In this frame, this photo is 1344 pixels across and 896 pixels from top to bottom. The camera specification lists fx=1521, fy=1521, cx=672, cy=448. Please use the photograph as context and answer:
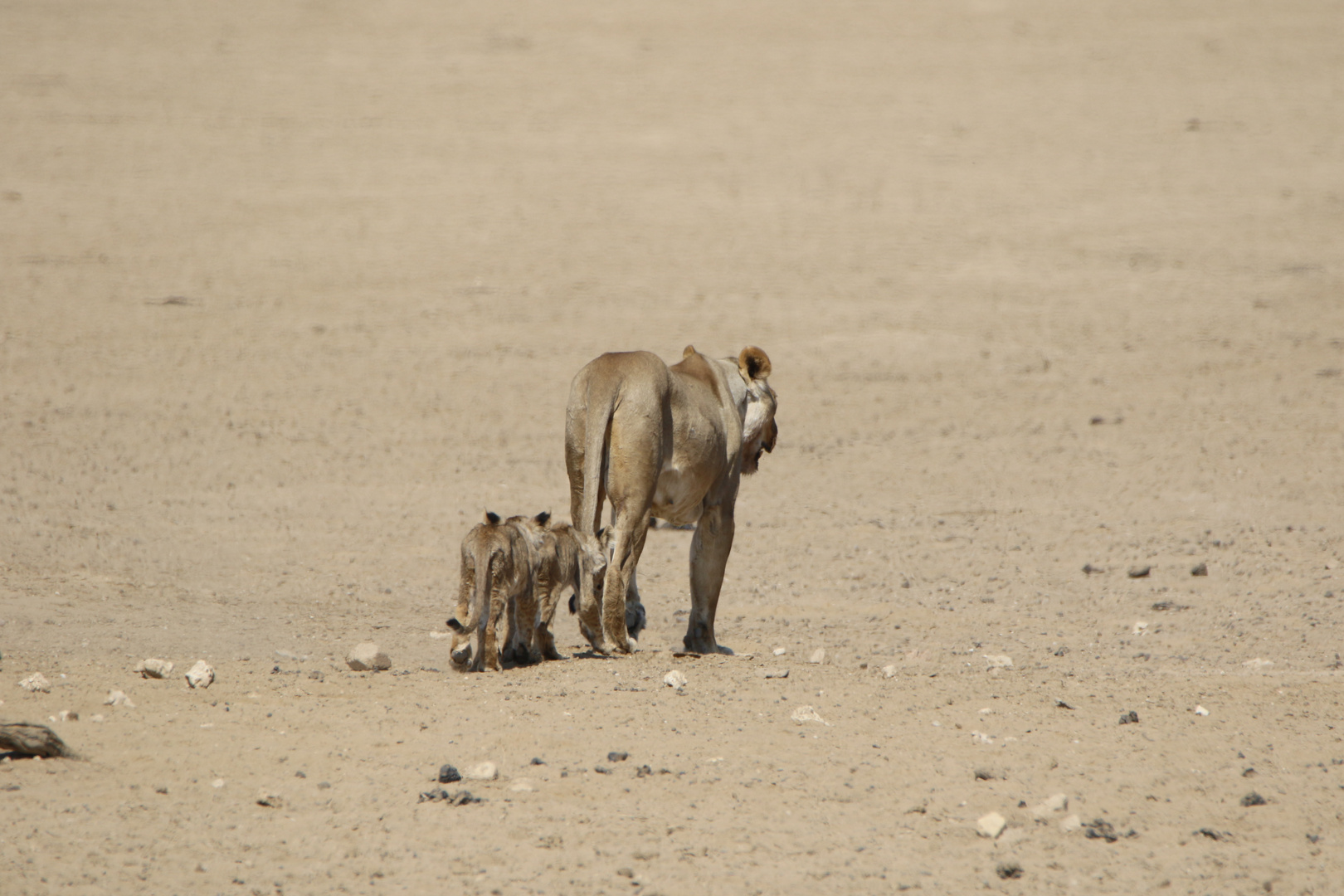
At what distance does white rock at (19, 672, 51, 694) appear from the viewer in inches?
291

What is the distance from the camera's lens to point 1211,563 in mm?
12547

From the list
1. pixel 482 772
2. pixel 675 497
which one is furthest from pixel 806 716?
pixel 675 497

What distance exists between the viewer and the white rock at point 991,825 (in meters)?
6.08

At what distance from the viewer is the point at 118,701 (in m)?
7.28

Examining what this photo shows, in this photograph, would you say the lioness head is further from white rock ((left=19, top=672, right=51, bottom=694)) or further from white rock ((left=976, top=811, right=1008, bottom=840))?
white rock ((left=19, top=672, right=51, bottom=694))

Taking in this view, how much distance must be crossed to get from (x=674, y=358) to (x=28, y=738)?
42.6 feet

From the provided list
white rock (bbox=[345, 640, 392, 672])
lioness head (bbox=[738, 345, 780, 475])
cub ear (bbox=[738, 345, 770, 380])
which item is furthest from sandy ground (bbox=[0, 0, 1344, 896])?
cub ear (bbox=[738, 345, 770, 380])

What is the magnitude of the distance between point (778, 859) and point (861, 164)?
20.9m

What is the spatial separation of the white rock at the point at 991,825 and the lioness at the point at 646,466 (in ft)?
9.41

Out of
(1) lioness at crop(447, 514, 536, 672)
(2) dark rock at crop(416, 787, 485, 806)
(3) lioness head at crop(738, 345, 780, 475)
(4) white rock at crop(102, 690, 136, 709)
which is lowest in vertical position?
(2) dark rock at crop(416, 787, 485, 806)

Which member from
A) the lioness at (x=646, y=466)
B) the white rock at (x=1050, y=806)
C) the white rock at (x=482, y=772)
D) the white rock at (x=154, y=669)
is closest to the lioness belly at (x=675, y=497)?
the lioness at (x=646, y=466)

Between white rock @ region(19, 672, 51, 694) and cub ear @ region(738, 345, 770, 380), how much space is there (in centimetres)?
463

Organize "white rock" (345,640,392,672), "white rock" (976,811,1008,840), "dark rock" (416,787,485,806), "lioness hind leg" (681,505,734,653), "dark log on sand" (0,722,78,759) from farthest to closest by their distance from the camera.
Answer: "lioness hind leg" (681,505,734,653) < "white rock" (345,640,392,672) < "dark log on sand" (0,722,78,759) < "dark rock" (416,787,485,806) < "white rock" (976,811,1008,840)

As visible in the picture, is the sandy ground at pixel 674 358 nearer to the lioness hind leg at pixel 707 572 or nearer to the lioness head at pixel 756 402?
the lioness hind leg at pixel 707 572
